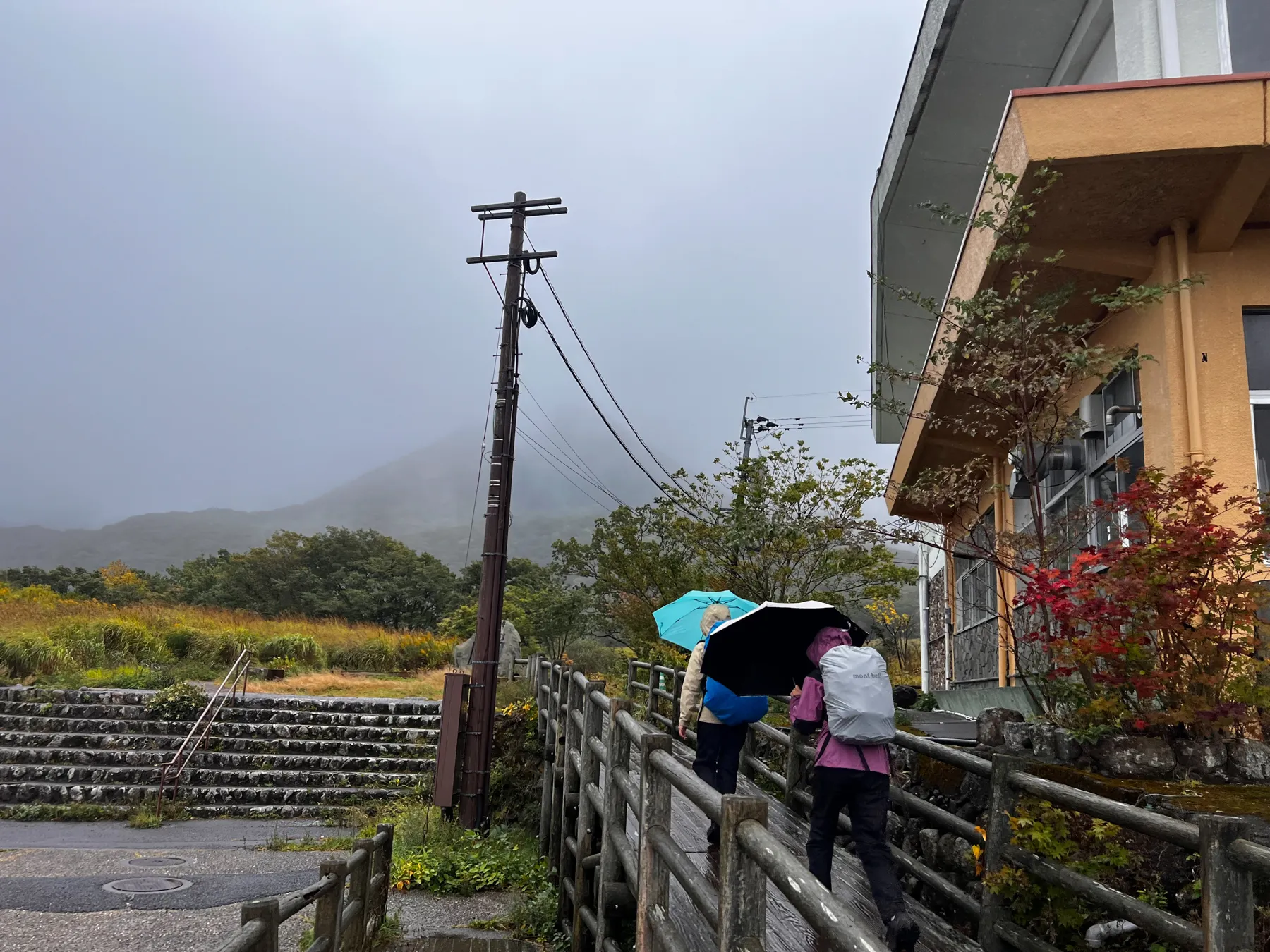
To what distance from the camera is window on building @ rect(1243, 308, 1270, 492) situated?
7719 mm

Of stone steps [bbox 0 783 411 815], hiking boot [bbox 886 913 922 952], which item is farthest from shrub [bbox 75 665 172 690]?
hiking boot [bbox 886 913 922 952]

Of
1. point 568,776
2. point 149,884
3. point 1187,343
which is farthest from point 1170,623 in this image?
point 149,884

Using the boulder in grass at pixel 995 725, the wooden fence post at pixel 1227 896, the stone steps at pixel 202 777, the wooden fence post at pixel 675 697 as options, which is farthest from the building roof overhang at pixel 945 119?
the stone steps at pixel 202 777

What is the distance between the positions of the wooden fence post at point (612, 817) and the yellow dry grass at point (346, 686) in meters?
17.7

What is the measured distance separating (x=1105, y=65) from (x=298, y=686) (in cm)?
2242

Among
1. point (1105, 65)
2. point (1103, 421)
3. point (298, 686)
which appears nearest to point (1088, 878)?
point (1103, 421)

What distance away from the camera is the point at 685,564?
19.4 metres

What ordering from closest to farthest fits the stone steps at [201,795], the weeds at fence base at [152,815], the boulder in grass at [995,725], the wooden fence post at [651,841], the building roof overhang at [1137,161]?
the wooden fence post at [651,841]
the boulder in grass at [995,725]
the building roof overhang at [1137,161]
the weeds at fence base at [152,815]
the stone steps at [201,795]

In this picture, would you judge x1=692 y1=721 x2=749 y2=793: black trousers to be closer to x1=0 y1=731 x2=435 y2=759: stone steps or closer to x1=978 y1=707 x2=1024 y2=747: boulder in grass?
x1=978 y1=707 x2=1024 y2=747: boulder in grass

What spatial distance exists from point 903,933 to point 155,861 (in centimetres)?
1149

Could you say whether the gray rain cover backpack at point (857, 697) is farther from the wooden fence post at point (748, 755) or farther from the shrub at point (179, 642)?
the shrub at point (179, 642)

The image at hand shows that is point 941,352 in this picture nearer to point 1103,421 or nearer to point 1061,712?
point 1103,421

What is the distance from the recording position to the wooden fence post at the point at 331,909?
486cm

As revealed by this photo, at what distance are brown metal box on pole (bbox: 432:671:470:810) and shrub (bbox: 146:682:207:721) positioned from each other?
32.3ft
